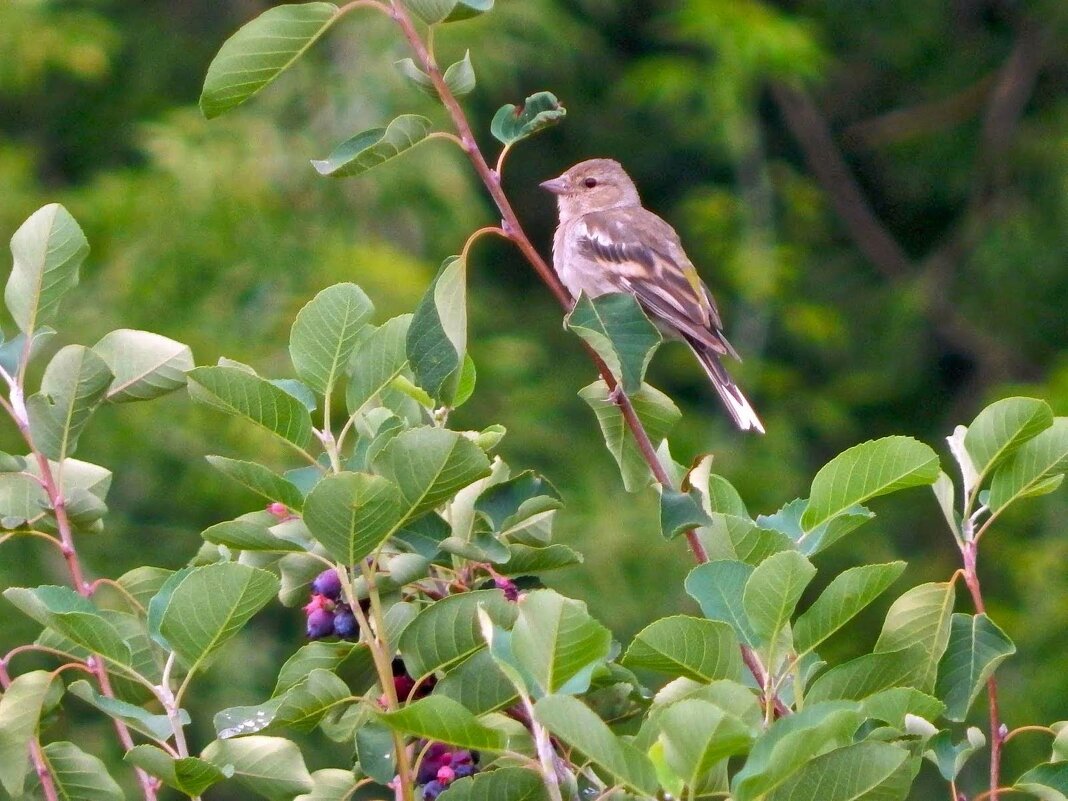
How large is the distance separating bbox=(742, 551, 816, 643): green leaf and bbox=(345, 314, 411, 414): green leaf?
2.10 feet

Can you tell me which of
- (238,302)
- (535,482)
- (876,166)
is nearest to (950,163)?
(876,166)

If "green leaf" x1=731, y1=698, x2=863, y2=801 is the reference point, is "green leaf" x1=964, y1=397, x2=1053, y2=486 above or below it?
below

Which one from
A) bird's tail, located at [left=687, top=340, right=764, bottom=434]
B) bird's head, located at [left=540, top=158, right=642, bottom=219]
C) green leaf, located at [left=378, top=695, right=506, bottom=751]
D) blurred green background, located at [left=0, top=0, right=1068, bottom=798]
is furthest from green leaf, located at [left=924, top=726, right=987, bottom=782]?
blurred green background, located at [left=0, top=0, right=1068, bottom=798]

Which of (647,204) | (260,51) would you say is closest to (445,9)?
(260,51)

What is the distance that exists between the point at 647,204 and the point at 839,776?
49.5ft

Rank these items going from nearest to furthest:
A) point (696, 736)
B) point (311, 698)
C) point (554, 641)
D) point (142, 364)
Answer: point (696, 736)
point (554, 641)
point (311, 698)
point (142, 364)

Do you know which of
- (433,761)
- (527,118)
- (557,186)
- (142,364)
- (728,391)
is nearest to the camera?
(433,761)

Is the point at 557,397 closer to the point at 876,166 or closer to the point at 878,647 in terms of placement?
the point at 876,166

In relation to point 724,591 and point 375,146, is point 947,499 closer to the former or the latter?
point 724,591

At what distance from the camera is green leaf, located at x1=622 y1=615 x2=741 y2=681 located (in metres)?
2.01

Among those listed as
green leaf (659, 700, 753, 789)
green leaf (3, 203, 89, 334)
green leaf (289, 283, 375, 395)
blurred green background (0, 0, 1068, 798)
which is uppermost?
green leaf (3, 203, 89, 334)

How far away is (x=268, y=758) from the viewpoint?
2.17 metres

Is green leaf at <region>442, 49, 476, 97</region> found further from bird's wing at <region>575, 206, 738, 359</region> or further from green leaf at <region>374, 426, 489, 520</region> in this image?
bird's wing at <region>575, 206, 738, 359</region>

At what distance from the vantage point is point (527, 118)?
2535mm
